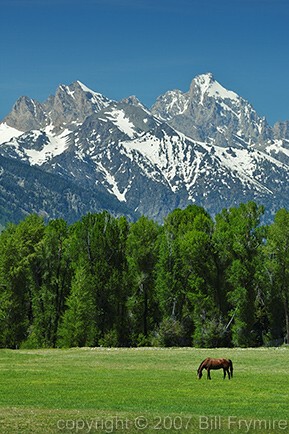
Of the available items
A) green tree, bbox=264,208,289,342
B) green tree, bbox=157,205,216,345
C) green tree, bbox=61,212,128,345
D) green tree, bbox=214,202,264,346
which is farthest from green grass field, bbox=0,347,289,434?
green tree, bbox=264,208,289,342

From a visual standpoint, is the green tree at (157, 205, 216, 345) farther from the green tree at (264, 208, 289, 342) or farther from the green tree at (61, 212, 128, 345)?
the green tree at (264, 208, 289, 342)

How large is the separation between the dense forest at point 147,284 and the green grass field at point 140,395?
23036mm

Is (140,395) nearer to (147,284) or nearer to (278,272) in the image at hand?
(278,272)

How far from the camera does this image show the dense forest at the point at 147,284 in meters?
94.8

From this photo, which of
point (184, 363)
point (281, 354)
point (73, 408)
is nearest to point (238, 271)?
point (281, 354)

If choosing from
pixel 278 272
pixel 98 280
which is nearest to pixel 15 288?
pixel 98 280

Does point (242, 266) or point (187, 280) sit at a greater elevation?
point (242, 266)

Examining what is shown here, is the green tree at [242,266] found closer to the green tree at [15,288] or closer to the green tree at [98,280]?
the green tree at [98,280]

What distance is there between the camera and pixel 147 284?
100812 mm

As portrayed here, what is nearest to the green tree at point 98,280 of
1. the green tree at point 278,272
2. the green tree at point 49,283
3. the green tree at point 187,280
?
the green tree at point 49,283

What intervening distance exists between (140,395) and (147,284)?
5864 centimetres

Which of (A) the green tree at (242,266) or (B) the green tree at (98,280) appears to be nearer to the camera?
(A) the green tree at (242,266)

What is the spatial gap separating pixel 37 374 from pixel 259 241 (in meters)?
50.0

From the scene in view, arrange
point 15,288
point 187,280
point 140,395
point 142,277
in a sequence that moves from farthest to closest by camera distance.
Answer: point 15,288 < point 142,277 < point 187,280 < point 140,395
